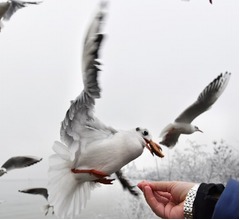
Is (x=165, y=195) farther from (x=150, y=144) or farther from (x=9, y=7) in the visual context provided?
(x=9, y=7)

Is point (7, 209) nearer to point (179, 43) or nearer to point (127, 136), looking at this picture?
point (127, 136)

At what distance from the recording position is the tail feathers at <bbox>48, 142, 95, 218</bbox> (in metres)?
1.29

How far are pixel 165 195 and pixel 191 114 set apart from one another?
0.83 feet

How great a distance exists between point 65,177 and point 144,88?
36cm

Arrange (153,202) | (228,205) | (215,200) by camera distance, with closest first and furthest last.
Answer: (228,205)
(215,200)
(153,202)

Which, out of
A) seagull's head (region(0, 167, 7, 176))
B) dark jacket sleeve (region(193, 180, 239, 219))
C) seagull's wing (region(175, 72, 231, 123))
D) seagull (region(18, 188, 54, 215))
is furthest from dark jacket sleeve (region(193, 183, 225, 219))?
seagull's head (region(0, 167, 7, 176))

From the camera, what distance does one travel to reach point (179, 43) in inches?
51.1

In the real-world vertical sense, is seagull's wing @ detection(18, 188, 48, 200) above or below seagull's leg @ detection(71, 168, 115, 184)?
below

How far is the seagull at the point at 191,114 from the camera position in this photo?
128 centimetres

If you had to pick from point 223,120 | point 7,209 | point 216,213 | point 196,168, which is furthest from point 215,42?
point 7,209

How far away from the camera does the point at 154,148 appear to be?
50.9 inches

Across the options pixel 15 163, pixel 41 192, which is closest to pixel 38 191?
pixel 41 192

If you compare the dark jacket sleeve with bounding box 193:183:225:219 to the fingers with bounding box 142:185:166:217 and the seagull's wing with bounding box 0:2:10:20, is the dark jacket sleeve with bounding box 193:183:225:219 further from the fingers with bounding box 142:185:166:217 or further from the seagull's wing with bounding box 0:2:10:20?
the seagull's wing with bounding box 0:2:10:20

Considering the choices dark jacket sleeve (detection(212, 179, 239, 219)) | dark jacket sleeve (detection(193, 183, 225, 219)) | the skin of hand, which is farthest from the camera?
the skin of hand
